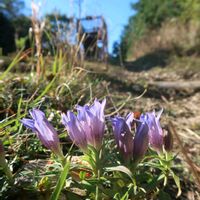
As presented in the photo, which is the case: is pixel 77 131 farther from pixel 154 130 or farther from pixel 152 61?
pixel 152 61

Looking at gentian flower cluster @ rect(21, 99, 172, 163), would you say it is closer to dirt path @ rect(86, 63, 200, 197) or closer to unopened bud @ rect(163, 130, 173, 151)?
unopened bud @ rect(163, 130, 173, 151)

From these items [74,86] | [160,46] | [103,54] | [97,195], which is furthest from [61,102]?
[160,46]

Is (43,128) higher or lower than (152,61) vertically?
higher

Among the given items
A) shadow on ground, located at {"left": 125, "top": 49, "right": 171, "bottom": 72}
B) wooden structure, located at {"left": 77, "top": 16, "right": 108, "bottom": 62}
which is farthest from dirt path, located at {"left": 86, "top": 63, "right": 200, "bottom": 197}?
shadow on ground, located at {"left": 125, "top": 49, "right": 171, "bottom": 72}

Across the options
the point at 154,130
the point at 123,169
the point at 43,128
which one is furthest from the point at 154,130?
the point at 43,128

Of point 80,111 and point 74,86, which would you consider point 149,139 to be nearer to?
point 80,111

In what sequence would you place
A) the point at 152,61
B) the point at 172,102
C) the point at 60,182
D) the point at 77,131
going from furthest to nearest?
1. the point at 152,61
2. the point at 172,102
3. the point at 77,131
4. the point at 60,182

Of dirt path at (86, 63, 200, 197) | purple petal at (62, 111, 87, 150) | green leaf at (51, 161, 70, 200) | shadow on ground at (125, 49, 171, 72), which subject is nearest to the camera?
green leaf at (51, 161, 70, 200)
